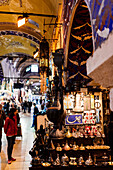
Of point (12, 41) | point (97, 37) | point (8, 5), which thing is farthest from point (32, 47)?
point (97, 37)

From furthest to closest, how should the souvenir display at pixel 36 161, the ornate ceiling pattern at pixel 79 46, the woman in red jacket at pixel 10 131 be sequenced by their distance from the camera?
the woman in red jacket at pixel 10 131 < the ornate ceiling pattern at pixel 79 46 < the souvenir display at pixel 36 161

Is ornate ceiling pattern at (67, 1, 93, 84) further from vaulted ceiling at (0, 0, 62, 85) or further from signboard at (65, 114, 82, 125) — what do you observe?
vaulted ceiling at (0, 0, 62, 85)

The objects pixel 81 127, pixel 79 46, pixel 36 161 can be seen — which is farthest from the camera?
pixel 81 127

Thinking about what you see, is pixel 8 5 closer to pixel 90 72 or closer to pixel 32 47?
pixel 32 47

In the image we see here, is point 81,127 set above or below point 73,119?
below

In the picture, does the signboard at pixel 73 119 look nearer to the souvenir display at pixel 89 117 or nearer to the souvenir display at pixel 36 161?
the souvenir display at pixel 89 117

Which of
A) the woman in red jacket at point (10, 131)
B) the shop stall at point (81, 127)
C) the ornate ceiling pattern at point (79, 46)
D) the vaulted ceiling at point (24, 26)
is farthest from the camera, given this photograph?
the vaulted ceiling at point (24, 26)

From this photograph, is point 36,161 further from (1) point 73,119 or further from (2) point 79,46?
(1) point 73,119

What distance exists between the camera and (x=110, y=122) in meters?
6.18

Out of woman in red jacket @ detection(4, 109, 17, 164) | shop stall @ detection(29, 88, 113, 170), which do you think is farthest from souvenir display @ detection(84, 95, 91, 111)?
woman in red jacket @ detection(4, 109, 17, 164)

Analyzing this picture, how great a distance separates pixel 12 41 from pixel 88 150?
534 inches

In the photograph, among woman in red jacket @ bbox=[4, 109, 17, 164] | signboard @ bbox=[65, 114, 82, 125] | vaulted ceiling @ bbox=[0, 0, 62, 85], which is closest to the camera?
woman in red jacket @ bbox=[4, 109, 17, 164]

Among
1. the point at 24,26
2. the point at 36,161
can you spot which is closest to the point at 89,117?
the point at 36,161

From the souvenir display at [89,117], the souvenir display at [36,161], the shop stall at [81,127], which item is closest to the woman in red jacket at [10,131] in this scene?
the shop stall at [81,127]
